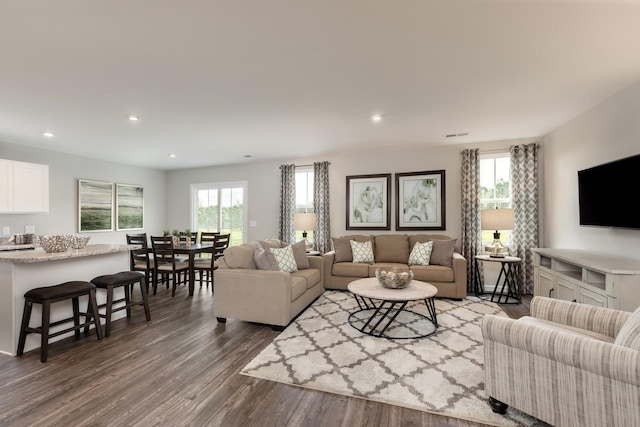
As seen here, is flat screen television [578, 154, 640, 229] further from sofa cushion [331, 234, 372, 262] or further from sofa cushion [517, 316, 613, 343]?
sofa cushion [331, 234, 372, 262]

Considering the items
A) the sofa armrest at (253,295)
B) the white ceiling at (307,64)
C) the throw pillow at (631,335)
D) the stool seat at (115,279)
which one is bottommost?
the sofa armrest at (253,295)

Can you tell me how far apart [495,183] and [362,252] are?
253cm

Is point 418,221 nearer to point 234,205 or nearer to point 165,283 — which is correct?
point 234,205

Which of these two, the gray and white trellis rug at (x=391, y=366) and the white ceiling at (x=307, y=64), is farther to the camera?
the gray and white trellis rug at (x=391, y=366)

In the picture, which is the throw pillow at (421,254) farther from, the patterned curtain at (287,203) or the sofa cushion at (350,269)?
the patterned curtain at (287,203)

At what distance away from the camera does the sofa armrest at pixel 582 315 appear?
5.85 ft

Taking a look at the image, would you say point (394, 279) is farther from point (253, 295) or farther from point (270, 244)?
point (270, 244)

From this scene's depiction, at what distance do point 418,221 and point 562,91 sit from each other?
9.20 ft

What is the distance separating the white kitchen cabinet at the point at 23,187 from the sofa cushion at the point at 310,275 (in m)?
4.23

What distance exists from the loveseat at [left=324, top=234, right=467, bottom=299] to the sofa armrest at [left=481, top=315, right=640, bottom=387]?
2380 mm

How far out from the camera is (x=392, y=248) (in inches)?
195

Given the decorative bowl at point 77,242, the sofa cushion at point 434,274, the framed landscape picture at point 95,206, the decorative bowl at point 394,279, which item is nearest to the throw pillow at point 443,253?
the sofa cushion at point 434,274

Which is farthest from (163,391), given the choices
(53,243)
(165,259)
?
(165,259)

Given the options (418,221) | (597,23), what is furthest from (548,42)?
(418,221)
